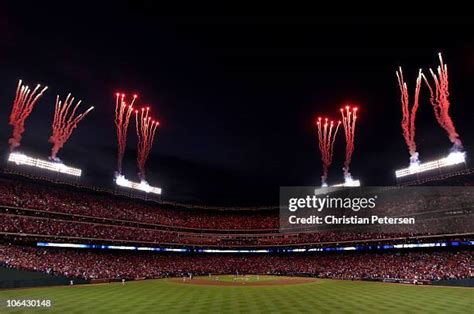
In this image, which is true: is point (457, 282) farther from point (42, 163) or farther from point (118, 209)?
point (42, 163)

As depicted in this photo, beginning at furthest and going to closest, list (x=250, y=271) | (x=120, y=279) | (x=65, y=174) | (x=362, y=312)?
(x=250, y=271) → (x=65, y=174) → (x=120, y=279) → (x=362, y=312)

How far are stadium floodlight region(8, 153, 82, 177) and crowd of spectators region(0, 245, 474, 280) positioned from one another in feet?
55.0

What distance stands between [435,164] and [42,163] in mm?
74418

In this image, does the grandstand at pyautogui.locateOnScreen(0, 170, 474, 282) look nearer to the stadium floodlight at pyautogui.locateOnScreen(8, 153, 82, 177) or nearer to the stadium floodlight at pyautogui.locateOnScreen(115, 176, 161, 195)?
the stadium floodlight at pyautogui.locateOnScreen(8, 153, 82, 177)

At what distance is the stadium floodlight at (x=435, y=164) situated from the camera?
5825 centimetres

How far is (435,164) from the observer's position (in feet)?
204

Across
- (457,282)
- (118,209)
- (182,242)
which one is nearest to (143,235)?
(118,209)

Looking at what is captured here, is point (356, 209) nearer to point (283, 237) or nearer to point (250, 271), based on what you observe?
point (283, 237)

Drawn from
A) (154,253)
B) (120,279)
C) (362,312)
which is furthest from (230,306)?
(154,253)

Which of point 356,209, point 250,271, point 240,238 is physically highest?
point 356,209

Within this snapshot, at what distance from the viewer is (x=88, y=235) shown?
2395 inches

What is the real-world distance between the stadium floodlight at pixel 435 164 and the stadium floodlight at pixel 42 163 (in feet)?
225

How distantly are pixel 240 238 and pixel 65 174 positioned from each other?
46656 millimetres

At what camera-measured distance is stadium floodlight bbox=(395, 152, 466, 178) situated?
5825cm
